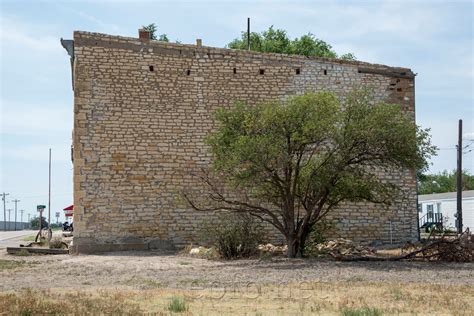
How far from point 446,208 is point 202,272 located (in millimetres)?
37189

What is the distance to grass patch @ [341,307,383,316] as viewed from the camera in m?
8.20

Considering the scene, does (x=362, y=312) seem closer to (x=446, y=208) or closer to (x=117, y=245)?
(x=117, y=245)

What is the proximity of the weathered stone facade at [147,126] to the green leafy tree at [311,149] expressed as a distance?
11.6 ft

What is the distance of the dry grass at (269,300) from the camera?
28.7 ft

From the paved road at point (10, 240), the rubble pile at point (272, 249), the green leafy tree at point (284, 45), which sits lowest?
the paved road at point (10, 240)

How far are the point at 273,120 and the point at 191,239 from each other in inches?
Result: 246

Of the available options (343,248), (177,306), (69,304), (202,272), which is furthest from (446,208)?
(69,304)

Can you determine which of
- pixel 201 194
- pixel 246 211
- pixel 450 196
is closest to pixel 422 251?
pixel 246 211

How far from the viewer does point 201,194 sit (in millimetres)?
21141

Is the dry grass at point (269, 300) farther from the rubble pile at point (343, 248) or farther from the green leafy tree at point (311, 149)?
the rubble pile at point (343, 248)

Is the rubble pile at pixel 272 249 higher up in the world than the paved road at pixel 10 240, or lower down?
higher up

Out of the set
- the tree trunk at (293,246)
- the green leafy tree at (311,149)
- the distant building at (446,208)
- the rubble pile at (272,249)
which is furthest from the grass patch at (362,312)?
the distant building at (446,208)

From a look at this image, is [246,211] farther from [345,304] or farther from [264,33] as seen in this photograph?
[264,33]

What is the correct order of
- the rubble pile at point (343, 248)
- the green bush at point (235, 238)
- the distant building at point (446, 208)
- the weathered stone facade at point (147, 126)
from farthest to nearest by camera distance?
1. the distant building at point (446, 208)
2. the weathered stone facade at point (147, 126)
3. the rubble pile at point (343, 248)
4. the green bush at point (235, 238)
